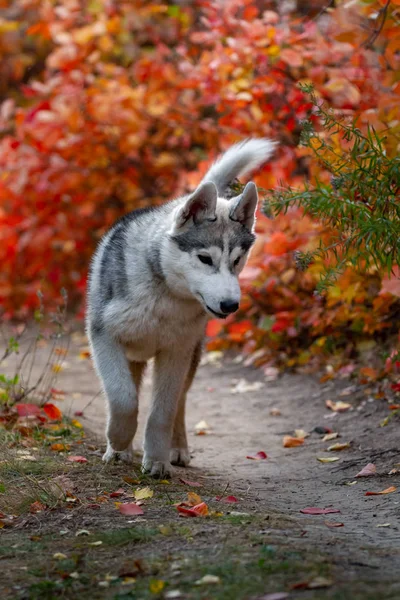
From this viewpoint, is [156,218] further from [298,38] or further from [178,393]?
[298,38]

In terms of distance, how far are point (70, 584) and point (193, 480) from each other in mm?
1716

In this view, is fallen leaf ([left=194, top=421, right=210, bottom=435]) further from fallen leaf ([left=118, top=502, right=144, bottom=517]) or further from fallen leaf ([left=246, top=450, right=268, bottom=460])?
fallen leaf ([left=118, top=502, right=144, bottom=517])

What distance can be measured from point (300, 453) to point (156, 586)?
8.81ft

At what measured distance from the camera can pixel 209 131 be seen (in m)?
9.07

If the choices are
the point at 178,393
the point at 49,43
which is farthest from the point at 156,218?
the point at 49,43

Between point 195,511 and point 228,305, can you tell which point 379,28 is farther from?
point 195,511

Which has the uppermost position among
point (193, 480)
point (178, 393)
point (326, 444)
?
point (178, 393)

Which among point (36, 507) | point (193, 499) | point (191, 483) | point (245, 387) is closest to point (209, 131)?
point (245, 387)

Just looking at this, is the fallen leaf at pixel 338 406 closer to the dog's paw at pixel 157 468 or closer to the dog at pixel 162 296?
the dog at pixel 162 296

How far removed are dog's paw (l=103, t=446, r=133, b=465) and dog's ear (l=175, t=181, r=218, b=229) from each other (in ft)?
3.97

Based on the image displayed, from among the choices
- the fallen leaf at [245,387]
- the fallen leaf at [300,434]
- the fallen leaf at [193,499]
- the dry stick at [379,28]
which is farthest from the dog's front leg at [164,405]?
the fallen leaf at [245,387]

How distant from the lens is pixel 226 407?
6.54m

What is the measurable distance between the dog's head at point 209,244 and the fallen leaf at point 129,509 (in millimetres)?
968

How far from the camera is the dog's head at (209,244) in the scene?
403cm
